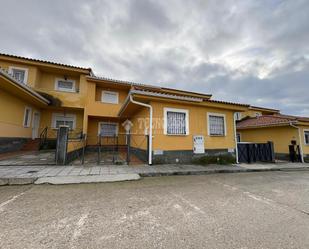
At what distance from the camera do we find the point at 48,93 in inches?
447

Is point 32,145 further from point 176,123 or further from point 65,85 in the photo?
point 176,123

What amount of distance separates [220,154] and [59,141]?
351 inches

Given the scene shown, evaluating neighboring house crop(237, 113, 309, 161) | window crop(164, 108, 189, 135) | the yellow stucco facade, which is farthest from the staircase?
neighboring house crop(237, 113, 309, 161)

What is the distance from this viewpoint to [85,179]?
16.0 ft

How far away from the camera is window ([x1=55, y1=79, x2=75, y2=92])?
41.3 feet

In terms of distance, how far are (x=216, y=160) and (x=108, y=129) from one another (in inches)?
404

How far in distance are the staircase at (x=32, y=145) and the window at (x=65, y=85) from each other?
15.7 feet

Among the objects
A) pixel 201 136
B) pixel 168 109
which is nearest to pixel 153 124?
pixel 168 109

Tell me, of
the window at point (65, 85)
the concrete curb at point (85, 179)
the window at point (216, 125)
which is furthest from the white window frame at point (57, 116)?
the window at point (216, 125)

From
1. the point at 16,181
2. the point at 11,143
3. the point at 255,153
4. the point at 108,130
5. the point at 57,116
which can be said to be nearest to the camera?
the point at 16,181

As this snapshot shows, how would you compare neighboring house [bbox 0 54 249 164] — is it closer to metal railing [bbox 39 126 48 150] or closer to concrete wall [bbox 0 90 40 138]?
concrete wall [bbox 0 90 40 138]

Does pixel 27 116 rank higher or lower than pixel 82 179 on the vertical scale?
higher

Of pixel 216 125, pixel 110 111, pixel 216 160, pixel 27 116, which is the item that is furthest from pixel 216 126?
pixel 27 116

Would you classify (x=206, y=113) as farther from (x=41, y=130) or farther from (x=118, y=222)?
(x=41, y=130)
